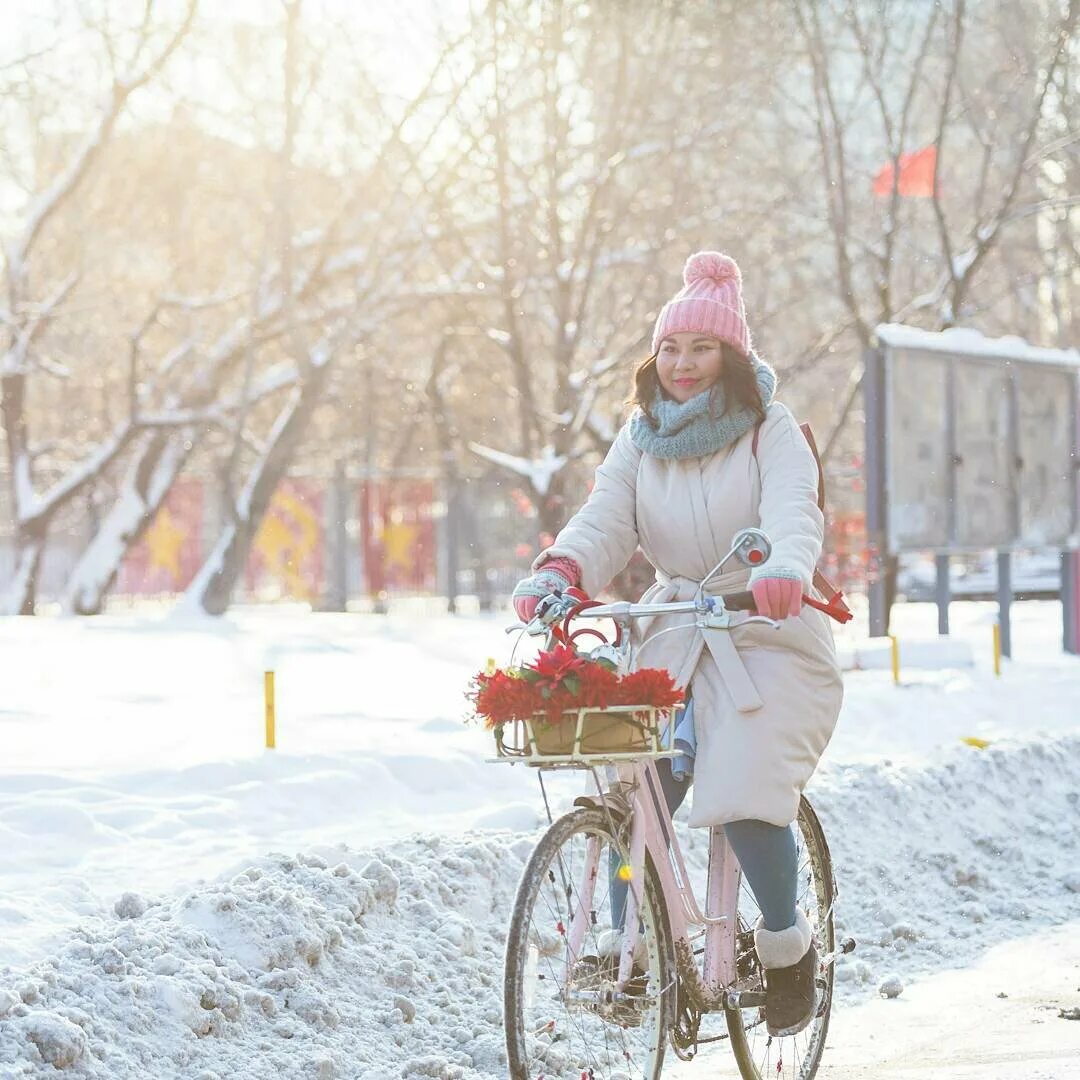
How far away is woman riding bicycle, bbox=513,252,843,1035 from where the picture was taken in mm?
4414

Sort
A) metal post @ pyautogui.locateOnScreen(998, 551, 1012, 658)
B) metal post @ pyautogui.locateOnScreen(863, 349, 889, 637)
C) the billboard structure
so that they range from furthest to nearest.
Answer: metal post @ pyautogui.locateOnScreen(998, 551, 1012, 658) → the billboard structure → metal post @ pyautogui.locateOnScreen(863, 349, 889, 637)

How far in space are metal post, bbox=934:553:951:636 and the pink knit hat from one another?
12.5 meters

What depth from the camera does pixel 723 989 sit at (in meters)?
4.54

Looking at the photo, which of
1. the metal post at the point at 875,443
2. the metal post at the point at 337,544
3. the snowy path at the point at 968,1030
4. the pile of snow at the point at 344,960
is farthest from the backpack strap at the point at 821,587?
the metal post at the point at 337,544

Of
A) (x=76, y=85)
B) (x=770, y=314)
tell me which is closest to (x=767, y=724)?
(x=770, y=314)

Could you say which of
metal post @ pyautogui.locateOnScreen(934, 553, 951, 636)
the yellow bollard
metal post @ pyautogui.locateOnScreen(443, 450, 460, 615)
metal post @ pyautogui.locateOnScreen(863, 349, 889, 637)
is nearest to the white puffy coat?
the yellow bollard

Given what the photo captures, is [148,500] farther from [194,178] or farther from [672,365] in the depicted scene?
[672,365]

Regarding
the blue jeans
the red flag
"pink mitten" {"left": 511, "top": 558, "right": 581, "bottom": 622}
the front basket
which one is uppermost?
the red flag

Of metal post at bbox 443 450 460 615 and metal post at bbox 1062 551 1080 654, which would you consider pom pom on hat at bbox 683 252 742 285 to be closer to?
metal post at bbox 1062 551 1080 654

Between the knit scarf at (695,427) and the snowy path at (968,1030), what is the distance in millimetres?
1712

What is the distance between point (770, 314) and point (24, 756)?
1108 centimetres

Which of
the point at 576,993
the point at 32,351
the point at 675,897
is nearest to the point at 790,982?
the point at 675,897

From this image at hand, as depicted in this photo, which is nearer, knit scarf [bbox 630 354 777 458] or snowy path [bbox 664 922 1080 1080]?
knit scarf [bbox 630 354 777 458]

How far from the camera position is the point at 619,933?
429cm
